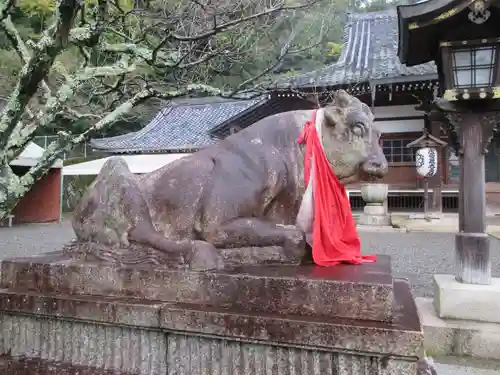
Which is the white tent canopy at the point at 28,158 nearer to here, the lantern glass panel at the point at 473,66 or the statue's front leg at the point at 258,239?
the lantern glass panel at the point at 473,66

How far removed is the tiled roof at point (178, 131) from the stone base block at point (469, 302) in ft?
45.2

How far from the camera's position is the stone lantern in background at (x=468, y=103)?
415 cm

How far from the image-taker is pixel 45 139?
65.3ft

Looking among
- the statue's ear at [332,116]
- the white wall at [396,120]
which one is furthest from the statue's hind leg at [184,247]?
the white wall at [396,120]

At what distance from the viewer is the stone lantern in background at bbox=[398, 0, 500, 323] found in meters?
→ 4.15

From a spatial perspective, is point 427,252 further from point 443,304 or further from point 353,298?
point 353,298

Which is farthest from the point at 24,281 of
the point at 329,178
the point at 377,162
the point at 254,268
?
the point at 377,162

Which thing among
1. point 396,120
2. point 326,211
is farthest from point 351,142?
point 396,120

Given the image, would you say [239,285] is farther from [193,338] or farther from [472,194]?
[472,194]

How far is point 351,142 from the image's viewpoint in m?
2.38

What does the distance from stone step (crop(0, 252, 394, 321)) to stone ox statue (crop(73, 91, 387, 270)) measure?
0.39 ft

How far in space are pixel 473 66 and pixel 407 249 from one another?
5.60 meters

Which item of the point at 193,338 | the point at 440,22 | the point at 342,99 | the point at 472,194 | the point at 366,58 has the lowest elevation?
the point at 193,338

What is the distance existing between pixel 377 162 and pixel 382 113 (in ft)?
41.8
